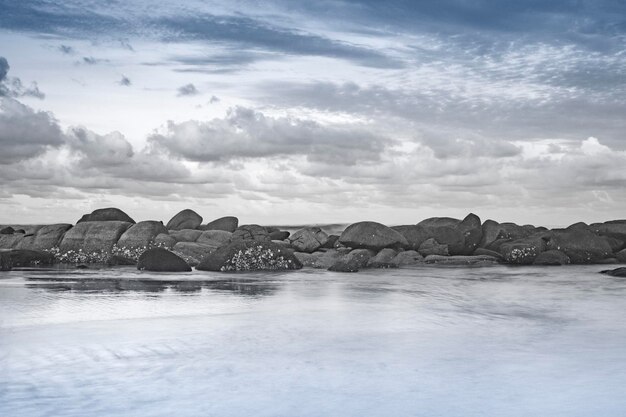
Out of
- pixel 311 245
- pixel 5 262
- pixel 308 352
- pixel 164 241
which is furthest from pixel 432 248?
pixel 308 352

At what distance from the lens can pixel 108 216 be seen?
59.2ft

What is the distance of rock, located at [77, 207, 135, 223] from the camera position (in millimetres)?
17984

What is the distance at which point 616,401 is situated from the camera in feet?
13.3

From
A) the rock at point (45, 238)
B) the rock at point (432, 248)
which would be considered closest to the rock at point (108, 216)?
the rock at point (45, 238)

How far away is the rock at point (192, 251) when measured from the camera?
14617 millimetres

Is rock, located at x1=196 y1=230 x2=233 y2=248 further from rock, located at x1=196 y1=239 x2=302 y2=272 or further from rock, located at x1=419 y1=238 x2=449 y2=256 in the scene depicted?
rock, located at x1=419 y1=238 x2=449 y2=256

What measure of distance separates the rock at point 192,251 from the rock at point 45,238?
12.9 ft

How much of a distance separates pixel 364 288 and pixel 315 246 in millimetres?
7039

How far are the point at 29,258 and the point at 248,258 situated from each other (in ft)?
16.7

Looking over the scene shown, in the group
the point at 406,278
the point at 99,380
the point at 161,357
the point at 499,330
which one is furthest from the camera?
the point at 406,278

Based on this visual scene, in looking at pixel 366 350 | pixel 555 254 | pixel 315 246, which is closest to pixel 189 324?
pixel 366 350

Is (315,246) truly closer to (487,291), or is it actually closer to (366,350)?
(487,291)

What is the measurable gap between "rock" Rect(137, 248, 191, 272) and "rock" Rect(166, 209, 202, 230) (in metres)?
5.98

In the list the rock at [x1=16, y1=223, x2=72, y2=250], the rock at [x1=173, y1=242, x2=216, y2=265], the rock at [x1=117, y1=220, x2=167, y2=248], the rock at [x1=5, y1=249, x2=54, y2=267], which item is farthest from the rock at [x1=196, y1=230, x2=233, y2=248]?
the rock at [x1=16, y1=223, x2=72, y2=250]
